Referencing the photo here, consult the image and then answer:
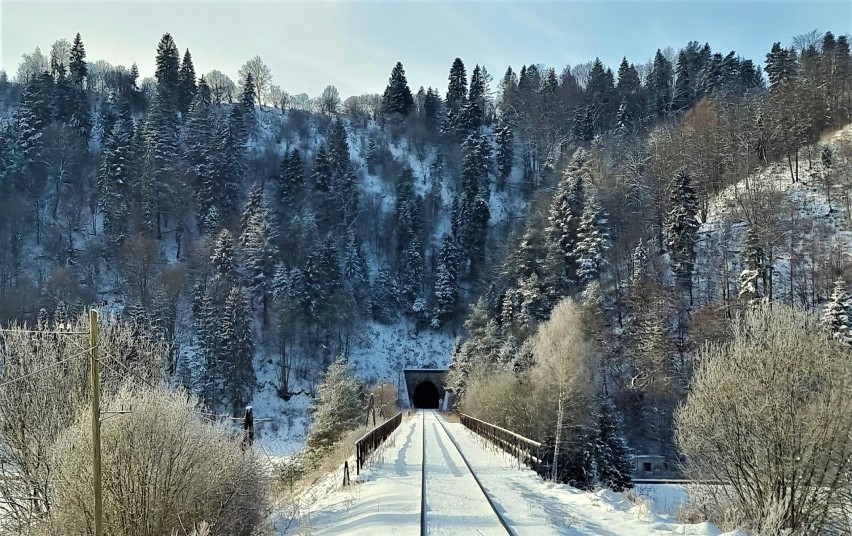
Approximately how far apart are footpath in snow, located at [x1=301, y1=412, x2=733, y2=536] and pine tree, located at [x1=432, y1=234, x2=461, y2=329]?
5267cm

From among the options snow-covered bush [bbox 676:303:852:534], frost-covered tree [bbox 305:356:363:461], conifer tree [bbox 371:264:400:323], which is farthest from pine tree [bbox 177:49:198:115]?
snow-covered bush [bbox 676:303:852:534]

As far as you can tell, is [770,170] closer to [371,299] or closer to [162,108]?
[371,299]

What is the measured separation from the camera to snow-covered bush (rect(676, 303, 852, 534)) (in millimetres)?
12367

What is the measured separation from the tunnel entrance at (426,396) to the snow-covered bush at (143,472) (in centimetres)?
5765

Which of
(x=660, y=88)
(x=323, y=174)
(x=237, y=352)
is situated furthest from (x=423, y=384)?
(x=660, y=88)

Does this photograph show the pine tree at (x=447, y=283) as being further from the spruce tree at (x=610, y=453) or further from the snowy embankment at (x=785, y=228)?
the spruce tree at (x=610, y=453)

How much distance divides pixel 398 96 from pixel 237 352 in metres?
67.2

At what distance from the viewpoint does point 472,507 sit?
10.7 meters

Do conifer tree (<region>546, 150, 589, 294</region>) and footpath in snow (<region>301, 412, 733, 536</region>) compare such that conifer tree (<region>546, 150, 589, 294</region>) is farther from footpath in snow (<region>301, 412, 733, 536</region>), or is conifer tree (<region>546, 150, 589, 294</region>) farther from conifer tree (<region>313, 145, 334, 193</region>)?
footpath in snow (<region>301, 412, 733, 536</region>)

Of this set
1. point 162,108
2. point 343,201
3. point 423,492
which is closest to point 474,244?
point 343,201

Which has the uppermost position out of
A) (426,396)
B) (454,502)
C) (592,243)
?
(592,243)

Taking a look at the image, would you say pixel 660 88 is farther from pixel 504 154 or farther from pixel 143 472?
pixel 143 472

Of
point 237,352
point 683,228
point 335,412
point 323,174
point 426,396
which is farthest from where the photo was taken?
point 323,174

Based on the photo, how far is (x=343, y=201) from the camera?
77.9 meters
